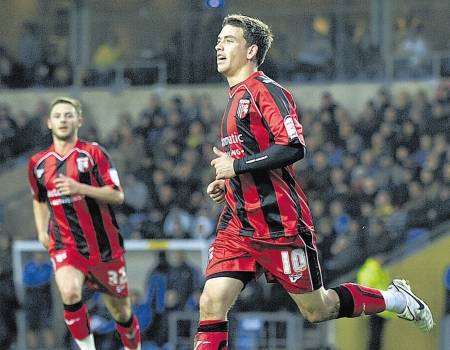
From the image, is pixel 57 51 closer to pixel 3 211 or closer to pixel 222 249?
pixel 3 211

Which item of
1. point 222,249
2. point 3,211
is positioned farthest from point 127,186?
point 222,249

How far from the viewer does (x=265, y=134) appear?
7277 millimetres

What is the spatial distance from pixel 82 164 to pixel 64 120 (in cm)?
39

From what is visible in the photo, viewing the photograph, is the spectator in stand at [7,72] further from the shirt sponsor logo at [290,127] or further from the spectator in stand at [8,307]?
the shirt sponsor logo at [290,127]

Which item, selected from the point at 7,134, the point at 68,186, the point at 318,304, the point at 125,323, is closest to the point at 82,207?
the point at 68,186

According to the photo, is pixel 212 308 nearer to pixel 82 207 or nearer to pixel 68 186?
pixel 68 186

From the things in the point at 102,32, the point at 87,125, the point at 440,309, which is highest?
the point at 102,32

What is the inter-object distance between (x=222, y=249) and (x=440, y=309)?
6.63 m

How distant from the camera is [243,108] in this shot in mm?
7262

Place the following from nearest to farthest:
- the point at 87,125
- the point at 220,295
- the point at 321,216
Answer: the point at 220,295, the point at 321,216, the point at 87,125

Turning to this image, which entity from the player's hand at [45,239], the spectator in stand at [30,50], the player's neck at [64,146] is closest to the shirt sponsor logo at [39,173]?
the player's neck at [64,146]

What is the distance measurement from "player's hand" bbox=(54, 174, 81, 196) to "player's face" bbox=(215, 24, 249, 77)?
7.11 feet

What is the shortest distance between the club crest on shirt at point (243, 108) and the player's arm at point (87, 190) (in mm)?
2251

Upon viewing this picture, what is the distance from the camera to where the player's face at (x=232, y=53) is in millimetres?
7402
